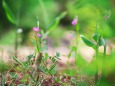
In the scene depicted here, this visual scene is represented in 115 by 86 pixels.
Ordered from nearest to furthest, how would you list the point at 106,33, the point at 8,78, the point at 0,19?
the point at 106,33
the point at 8,78
the point at 0,19

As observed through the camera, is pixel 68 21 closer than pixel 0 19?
No

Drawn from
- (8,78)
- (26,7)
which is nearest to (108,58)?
(8,78)

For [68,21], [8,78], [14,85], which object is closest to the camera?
[14,85]

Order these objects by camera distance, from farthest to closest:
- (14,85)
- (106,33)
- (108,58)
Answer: (14,85), (106,33), (108,58)

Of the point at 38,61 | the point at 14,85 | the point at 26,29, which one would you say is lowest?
the point at 14,85

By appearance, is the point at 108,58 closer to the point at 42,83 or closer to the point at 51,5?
the point at 42,83

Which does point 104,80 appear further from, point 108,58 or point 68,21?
point 68,21

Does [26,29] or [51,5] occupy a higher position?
[51,5]

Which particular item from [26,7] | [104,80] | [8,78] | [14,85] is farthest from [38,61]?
[26,7]

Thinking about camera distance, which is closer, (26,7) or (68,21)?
(26,7)
